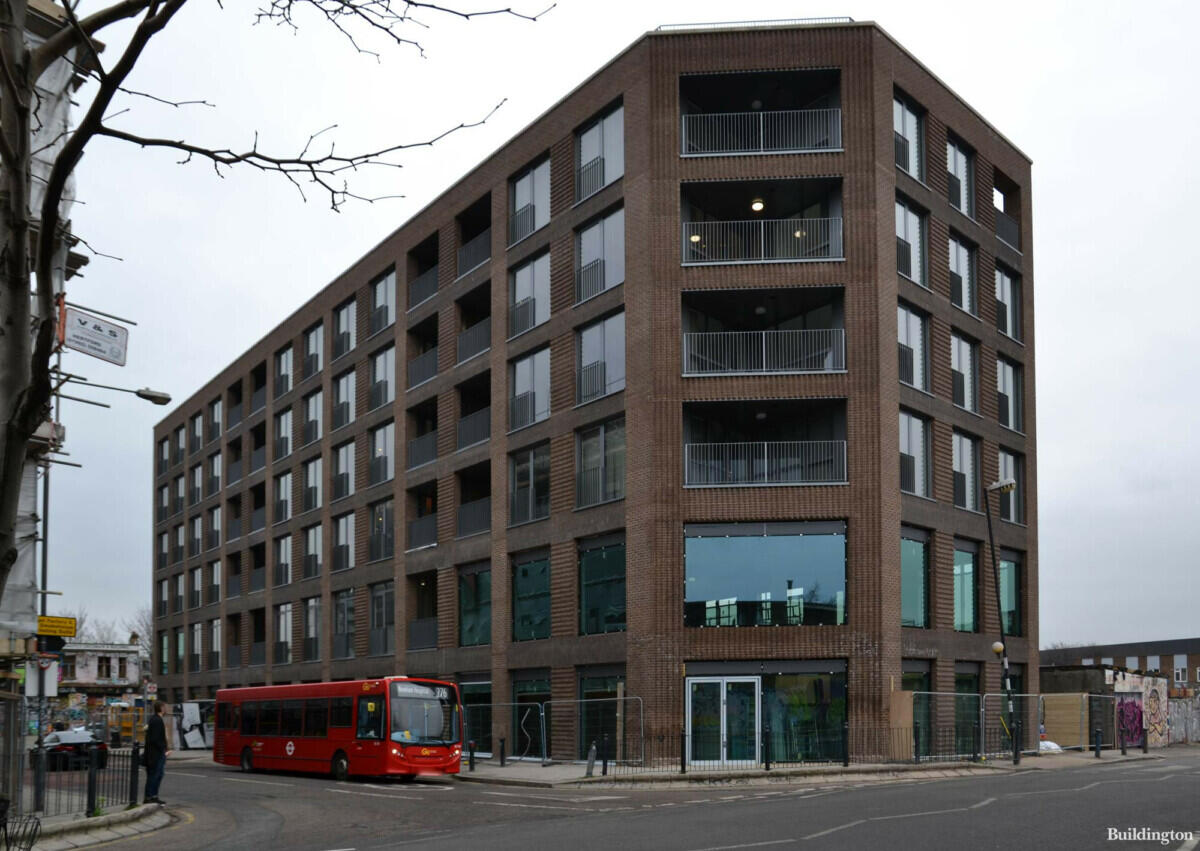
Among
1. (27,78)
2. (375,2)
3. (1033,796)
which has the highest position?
(375,2)

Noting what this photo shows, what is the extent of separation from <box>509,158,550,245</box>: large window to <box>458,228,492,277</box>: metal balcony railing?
1.50m

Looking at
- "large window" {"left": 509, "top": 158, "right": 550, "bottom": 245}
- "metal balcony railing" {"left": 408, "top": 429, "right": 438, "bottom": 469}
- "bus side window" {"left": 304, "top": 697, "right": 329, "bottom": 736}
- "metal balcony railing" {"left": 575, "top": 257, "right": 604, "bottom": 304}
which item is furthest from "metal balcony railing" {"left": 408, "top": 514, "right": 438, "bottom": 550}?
"bus side window" {"left": 304, "top": 697, "right": 329, "bottom": 736}

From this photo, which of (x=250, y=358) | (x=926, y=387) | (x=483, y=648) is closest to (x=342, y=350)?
(x=250, y=358)

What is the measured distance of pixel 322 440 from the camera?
5497 centimetres

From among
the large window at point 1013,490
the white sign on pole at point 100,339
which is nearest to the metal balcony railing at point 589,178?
the large window at point 1013,490

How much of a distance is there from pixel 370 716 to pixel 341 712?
1408mm

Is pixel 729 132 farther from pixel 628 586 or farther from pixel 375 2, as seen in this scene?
pixel 375 2

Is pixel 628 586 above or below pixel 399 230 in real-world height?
below

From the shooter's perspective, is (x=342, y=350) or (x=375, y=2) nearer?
(x=375, y=2)

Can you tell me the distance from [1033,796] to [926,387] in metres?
18.7

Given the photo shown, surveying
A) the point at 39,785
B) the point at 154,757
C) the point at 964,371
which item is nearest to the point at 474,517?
the point at 964,371

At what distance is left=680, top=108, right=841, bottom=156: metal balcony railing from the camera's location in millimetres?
35750

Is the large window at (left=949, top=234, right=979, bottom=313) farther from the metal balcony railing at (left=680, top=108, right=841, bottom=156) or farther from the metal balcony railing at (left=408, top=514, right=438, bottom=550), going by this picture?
the metal balcony railing at (left=408, top=514, right=438, bottom=550)

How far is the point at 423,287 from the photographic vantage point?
47.1 m
